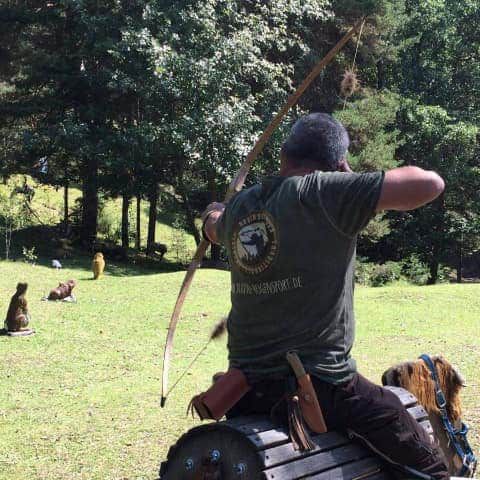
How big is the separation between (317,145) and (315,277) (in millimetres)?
566

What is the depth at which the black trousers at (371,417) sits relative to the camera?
3014 mm

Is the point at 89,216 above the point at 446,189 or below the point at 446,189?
below

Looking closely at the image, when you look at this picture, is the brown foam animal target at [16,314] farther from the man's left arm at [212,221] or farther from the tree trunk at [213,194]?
the tree trunk at [213,194]

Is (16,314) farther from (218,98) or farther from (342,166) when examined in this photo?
(218,98)

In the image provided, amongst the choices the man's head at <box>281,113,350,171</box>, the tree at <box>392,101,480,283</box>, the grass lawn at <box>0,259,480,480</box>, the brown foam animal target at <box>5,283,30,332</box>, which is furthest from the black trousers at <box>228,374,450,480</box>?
the tree at <box>392,101,480,283</box>

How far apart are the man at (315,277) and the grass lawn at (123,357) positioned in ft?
9.99

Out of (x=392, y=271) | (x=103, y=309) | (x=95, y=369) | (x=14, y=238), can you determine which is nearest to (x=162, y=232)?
(x=14, y=238)

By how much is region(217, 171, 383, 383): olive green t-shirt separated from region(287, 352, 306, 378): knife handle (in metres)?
0.05

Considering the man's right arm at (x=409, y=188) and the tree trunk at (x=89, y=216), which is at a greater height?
the man's right arm at (x=409, y=188)

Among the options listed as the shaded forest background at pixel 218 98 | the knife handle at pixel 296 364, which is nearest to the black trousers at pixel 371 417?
the knife handle at pixel 296 364

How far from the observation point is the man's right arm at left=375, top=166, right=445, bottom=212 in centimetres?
273

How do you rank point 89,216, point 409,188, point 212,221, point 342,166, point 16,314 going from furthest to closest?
point 89,216, point 16,314, point 212,221, point 342,166, point 409,188

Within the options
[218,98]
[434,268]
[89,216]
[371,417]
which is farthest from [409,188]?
[434,268]

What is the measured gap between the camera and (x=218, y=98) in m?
19.9
